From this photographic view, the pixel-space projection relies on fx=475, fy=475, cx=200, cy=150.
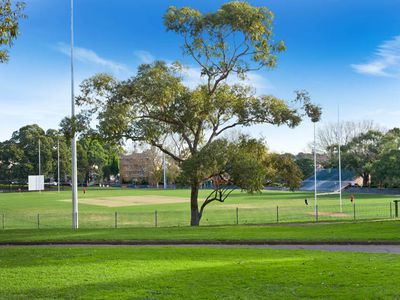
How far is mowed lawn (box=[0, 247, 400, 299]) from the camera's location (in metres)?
8.00

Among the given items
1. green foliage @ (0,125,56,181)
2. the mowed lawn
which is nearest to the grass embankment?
the mowed lawn

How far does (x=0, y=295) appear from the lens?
8.00m

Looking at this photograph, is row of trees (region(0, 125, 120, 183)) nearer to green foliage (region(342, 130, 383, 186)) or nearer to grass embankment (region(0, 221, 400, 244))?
green foliage (region(342, 130, 383, 186))

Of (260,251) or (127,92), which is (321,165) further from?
(260,251)

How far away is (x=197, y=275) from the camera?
31.6 ft

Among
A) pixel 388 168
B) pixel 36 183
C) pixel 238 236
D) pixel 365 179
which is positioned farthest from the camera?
pixel 36 183

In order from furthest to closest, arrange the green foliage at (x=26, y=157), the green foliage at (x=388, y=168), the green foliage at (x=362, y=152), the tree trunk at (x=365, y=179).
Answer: the green foliage at (x=26, y=157) → the tree trunk at (x=365, y=179) → the green foliage at (x=362, y=152) → the green foliage at (x=388, y=168)

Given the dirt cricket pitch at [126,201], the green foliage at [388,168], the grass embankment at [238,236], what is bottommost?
the dirt cricket pitch at [126,201]

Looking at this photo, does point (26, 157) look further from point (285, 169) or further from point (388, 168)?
point (285, 169)

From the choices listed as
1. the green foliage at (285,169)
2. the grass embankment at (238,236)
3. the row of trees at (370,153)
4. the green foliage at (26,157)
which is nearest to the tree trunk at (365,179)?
the row of trees at (370,153)

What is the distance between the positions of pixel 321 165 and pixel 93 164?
201 ft

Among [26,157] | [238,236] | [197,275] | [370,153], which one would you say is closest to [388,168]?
[370,153]

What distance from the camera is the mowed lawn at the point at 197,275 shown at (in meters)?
8.00

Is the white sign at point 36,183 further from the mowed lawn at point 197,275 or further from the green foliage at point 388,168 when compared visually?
the mowed lawn at point 197,275
